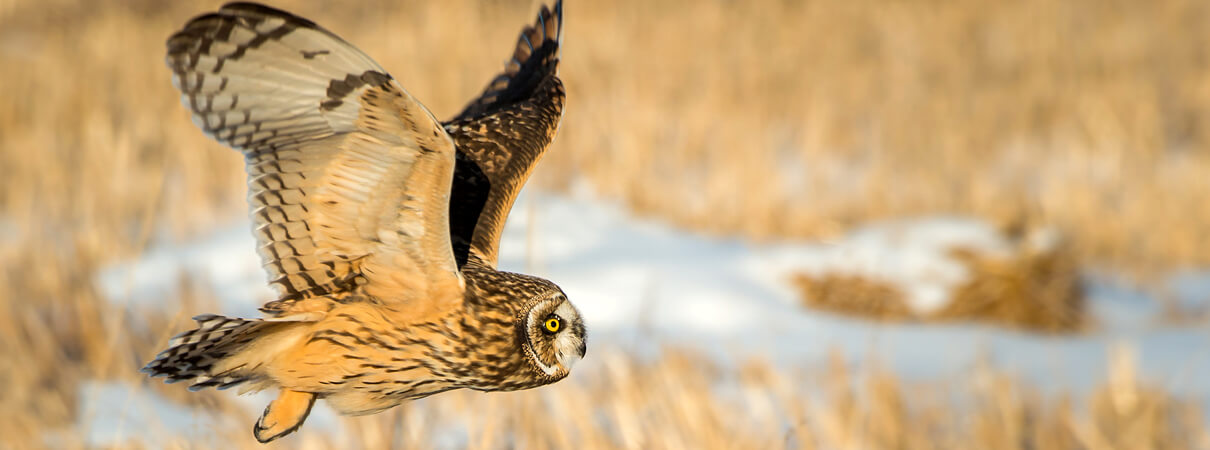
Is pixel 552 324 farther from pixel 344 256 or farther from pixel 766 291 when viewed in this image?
pixel 766 291

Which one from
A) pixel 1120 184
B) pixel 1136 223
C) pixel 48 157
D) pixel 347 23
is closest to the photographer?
pixel 48 157

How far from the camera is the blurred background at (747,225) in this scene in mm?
3801

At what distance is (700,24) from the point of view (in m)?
9.86

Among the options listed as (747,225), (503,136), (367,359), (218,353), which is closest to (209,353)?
(218,353)

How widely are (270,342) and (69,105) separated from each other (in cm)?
742

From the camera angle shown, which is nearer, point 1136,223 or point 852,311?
point 852,311

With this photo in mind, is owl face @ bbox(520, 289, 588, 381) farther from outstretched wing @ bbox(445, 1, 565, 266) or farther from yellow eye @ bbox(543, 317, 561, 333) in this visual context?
outstretched wing @ bbox(445, 1, 565, 266)

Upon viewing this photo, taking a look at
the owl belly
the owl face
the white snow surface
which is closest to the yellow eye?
the owl face

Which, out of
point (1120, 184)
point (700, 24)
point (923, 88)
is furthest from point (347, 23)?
point (1120, 184)

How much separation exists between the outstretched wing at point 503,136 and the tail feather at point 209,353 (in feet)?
0.98

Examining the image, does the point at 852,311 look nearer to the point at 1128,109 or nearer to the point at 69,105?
the point at 1128,109

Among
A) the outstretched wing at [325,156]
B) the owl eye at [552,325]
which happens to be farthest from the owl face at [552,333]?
the outstretched wing at [325,156]

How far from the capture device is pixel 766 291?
6.35 m

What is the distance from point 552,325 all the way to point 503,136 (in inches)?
29.8
